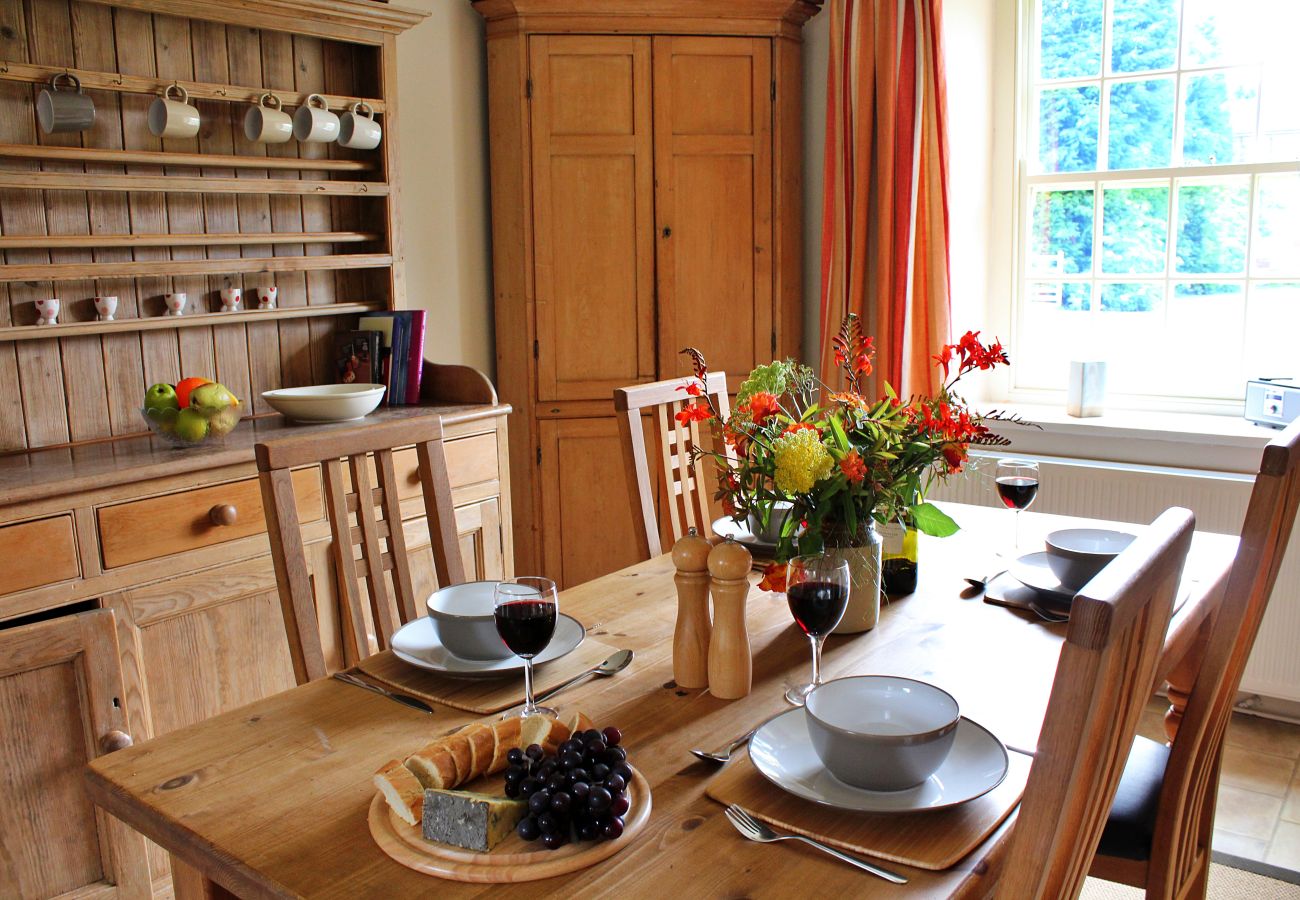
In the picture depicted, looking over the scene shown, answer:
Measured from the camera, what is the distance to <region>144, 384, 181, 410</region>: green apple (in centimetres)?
251

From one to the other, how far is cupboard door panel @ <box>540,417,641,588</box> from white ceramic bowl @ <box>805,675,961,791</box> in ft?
7.71

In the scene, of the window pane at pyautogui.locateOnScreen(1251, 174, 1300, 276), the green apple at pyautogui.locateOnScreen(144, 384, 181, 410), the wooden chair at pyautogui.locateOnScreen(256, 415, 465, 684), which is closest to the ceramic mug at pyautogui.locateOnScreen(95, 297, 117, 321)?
the green apple at pyautogui.locateOnScreen(144, 384, 181, 410)

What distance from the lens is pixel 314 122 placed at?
283 cm

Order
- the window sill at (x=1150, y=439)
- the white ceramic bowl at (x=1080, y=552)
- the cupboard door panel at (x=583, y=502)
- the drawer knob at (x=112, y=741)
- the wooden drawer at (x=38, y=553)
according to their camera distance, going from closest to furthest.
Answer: the white ceramic bowl at (x=1080, y=552), the wooden drawer at (x=38, y=553), the drawer knob at (x=112, y=741), the window sill at (x=1150, y=439), the cupboard door panel at (x=583, y=502)

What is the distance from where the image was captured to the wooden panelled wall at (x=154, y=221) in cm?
248

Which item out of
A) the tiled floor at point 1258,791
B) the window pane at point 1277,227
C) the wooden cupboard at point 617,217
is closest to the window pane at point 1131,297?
the window pane at point 1277,227

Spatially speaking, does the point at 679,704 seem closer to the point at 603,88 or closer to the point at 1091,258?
the point at 603,88

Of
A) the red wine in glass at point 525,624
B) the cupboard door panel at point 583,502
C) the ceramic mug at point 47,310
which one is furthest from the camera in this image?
the cupboard door panel at point 583,502

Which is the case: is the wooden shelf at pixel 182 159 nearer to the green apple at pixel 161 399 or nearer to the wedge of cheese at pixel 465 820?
the green apple at pixel 161 399

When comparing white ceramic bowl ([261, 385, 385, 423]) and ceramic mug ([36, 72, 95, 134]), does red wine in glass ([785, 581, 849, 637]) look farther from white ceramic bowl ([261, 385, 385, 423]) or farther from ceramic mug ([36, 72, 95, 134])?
ceramic mug ([36, 72, 95, 134])

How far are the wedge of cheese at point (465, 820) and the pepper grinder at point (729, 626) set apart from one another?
41cm

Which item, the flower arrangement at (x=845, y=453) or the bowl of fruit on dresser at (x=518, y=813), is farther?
the flower arrangement at (x=845, y=453)

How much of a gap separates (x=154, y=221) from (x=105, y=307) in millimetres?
281

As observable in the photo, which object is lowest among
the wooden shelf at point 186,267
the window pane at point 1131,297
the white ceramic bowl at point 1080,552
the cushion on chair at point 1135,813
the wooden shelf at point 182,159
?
the cushion on chair at point 1135,813
